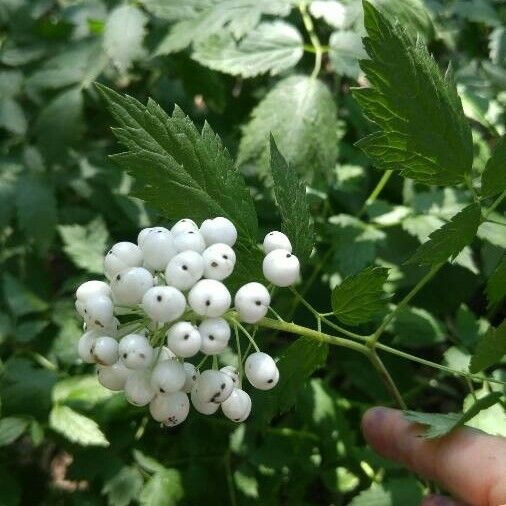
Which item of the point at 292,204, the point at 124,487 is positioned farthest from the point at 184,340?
the point at 124,487

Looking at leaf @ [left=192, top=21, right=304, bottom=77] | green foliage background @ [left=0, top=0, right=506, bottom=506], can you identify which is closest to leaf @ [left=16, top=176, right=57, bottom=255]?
green foliage background @ [left=0, top=0, right=506, bottom=506]

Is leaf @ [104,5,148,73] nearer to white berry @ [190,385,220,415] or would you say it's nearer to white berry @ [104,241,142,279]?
white berry @ [104,241,142,279]

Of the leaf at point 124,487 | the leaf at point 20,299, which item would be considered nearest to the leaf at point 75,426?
the leaf at point 124,487

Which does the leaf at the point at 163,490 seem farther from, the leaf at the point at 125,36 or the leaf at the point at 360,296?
the leaf at the point at 125,36

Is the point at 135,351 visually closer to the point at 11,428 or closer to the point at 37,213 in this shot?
the point at 11,428

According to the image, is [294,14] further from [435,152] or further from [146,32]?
[435,152]

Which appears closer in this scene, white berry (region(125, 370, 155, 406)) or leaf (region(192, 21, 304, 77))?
white berry (region(125, 370, 155, 406))
